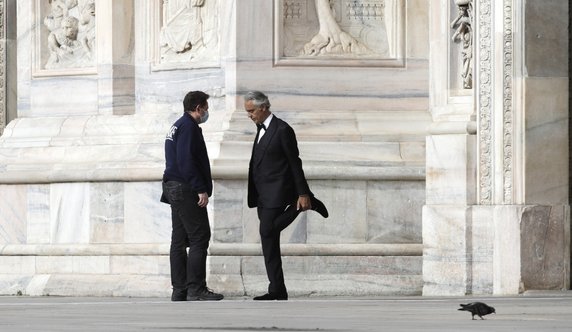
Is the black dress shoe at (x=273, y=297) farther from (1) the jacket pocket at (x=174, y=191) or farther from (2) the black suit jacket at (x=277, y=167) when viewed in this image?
(1) the jacket pocket at (x=174, y=191)

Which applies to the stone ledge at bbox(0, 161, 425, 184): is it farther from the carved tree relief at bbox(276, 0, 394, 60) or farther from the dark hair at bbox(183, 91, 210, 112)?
the dark hair at bbox(183, 91, 210, 112)

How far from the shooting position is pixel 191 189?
53.8 ft

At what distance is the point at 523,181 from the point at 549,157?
0.30m

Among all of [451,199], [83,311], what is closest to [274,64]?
[451,199]

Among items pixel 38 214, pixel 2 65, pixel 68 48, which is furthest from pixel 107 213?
pixel 2 65

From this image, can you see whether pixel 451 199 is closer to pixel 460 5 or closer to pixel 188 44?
pixel 460 5

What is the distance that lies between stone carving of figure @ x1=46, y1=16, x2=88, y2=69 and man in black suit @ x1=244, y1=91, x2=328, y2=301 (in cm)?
435

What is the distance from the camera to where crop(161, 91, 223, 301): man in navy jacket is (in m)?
16.4

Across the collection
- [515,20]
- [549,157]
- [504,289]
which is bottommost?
[504,289]

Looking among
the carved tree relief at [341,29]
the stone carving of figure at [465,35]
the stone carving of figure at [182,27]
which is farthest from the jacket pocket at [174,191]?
the stone carving of figure at [465,35]

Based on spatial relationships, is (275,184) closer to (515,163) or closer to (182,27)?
(515,163)

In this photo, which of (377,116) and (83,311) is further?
(377,116)

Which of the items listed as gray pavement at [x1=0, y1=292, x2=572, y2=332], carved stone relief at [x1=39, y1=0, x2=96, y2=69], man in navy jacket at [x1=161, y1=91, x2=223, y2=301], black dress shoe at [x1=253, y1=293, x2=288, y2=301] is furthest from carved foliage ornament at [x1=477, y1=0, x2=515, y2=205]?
carved stone relief at [x1=39, y1=0, x2=96, y2=69]

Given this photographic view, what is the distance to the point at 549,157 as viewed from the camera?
1694 cm
